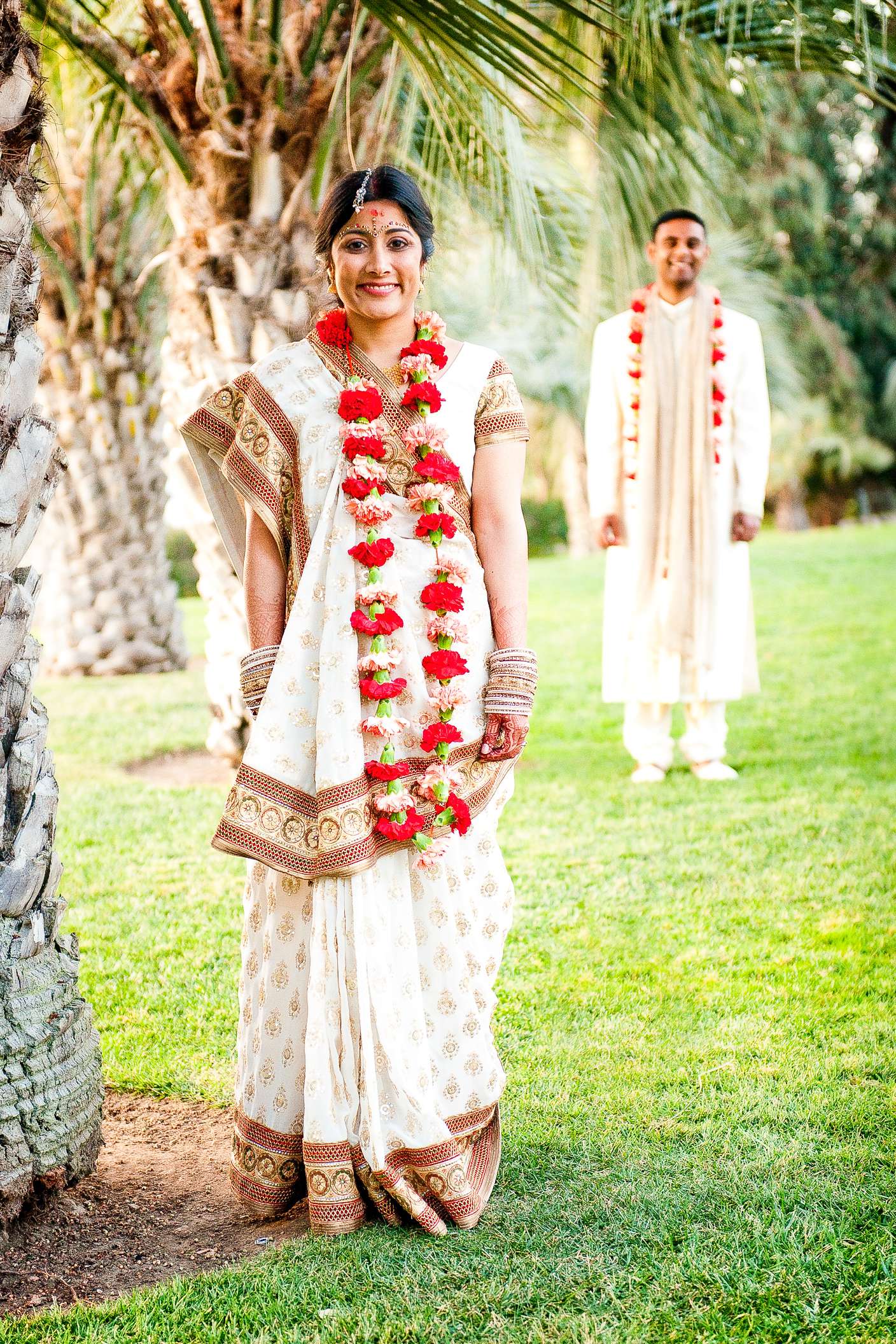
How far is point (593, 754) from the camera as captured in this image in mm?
6984

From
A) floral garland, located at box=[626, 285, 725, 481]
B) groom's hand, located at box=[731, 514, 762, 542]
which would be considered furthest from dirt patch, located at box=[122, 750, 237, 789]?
groom's hand, located at box=[731, 514, 762, 542]

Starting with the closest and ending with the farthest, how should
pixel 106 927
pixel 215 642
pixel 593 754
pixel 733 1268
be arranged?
pixel 733 1268
pixel 106 927
pixel 215 642
pixel 593 754

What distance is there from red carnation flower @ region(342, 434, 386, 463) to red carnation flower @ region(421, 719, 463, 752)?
1.78 ft

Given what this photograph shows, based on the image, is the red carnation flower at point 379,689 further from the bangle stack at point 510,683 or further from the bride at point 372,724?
the bangle stack at point 510,683

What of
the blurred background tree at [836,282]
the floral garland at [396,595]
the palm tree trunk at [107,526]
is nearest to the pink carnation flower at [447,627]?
the floral garland at [396,595]

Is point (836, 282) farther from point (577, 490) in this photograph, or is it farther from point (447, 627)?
point (447, 627)

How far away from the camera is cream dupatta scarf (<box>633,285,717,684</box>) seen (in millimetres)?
6160

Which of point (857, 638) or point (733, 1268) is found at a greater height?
point (857, 638)

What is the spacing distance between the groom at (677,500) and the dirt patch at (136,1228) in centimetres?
363

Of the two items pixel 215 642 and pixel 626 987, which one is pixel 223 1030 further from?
pixel 215 642

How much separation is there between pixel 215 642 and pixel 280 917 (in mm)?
3561

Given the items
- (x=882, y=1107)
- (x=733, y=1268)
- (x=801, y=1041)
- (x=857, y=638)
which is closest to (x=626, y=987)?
(x=801, y=1041)

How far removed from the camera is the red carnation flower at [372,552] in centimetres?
262

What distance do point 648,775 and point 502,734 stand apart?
3.67m
